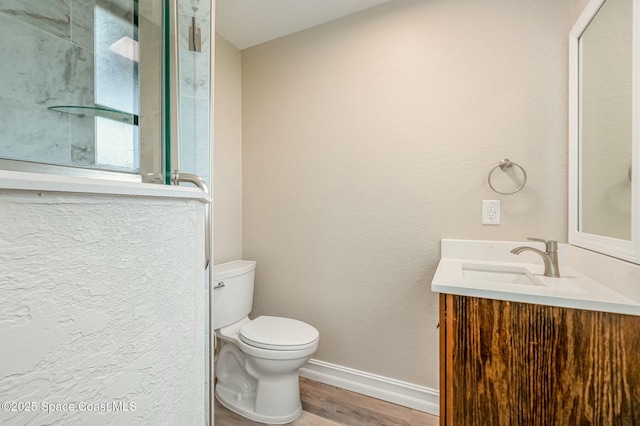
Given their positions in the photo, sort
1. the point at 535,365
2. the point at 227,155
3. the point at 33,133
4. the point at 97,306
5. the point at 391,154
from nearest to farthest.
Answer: the point at 97,306, the point at 33,133, the point at 535,365, the point at 391,154, the point at 227,155

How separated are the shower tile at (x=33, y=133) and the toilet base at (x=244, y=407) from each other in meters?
1.43

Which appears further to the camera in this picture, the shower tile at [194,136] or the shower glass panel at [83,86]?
the shower tile at [194,136]

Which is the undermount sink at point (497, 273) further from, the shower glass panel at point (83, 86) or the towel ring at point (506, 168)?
the shower glass panel at point (83, 86)

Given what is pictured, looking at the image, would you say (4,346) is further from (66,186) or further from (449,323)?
(449,323)

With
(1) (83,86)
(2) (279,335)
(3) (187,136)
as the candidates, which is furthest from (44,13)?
(2) (279,335)

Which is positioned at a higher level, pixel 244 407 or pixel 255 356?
pixel 255 356

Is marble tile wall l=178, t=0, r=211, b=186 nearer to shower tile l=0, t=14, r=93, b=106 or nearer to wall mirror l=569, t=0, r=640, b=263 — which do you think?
shower tile l=0, t=14, r=93, b=106

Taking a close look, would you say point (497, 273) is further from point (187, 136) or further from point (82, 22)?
point (82, 22)

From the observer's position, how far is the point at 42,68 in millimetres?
834

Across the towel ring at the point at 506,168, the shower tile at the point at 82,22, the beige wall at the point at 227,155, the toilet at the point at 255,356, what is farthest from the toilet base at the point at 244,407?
the shower tile at the point at 82,22

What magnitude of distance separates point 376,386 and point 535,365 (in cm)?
103

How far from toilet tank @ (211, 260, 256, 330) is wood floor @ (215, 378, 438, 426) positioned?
1.56ft

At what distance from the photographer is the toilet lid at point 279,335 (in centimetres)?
144

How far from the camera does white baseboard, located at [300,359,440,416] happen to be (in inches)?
61.9
